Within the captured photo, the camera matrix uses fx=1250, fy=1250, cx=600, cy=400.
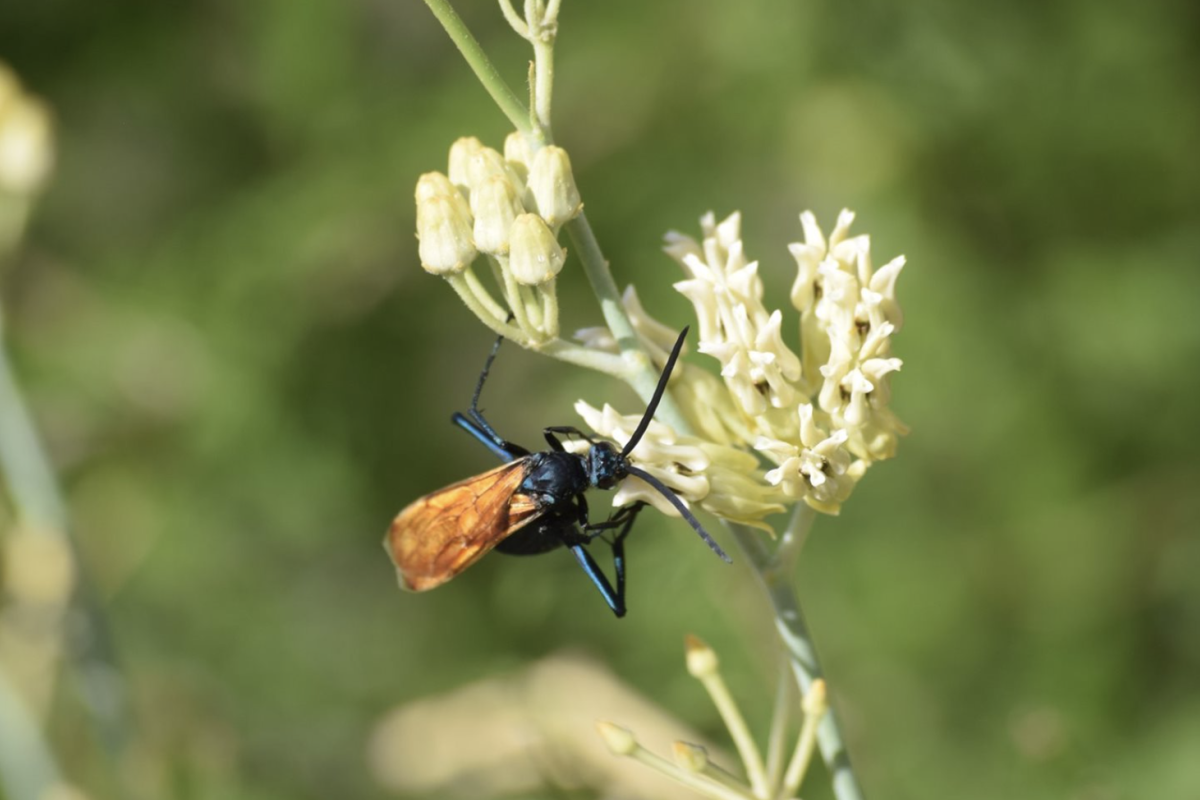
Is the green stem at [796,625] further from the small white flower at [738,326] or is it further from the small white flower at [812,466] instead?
A: the small white flower at [738,326]

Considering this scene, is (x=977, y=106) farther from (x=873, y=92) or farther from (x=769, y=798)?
(x=769, y=798)

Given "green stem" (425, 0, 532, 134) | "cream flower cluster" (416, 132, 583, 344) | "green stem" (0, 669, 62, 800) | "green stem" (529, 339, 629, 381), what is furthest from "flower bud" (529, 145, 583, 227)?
"green stem" (0, 669, 62, 800)

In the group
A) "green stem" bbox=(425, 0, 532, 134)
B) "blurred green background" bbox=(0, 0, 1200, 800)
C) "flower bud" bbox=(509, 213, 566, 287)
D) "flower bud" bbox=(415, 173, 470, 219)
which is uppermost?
"green stem" bbox=(425, 0, 532, 134)

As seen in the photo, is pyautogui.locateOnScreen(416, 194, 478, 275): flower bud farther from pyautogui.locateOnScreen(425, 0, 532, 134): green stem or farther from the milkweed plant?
pyautogui.locateOnScreen(425, 0, 532, 134): green stem

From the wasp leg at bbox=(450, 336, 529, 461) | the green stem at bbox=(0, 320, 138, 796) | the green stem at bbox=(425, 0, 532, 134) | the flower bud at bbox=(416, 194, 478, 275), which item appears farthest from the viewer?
the green stem at bbox=(0, 320, 138, 796)

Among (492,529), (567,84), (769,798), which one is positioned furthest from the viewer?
(567,84)

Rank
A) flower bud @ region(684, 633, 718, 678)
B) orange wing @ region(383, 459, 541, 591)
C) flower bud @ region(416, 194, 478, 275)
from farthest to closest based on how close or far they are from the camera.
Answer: orange wing @ region(383, 459, 541, 591)
flower bud @ region(684, 633, 718, 678)
flower bud @ region(416, 194, 478, 275)

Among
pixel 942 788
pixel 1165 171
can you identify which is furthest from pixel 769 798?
pixel 1165 171

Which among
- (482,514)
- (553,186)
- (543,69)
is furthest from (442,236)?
(482,514)
